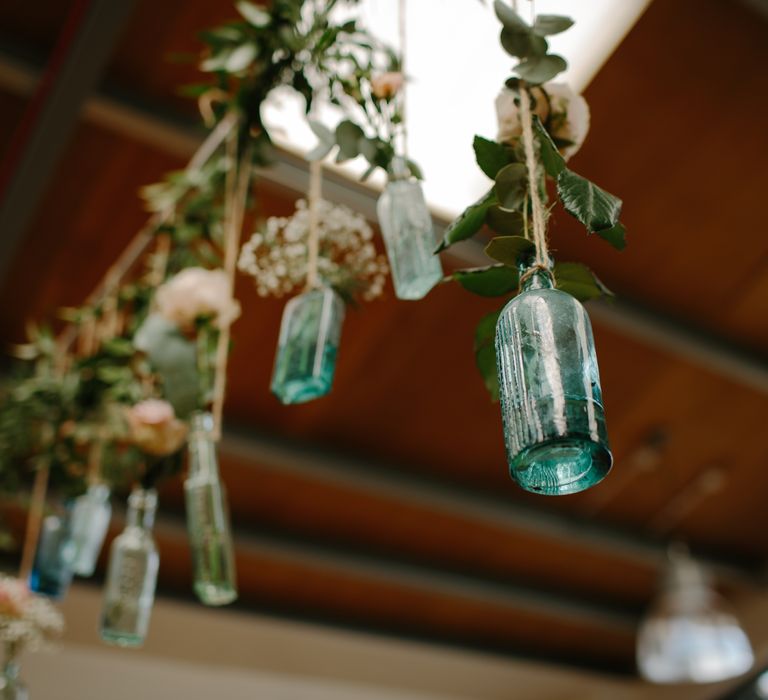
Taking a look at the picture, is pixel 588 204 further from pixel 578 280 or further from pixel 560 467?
pixel 560 467

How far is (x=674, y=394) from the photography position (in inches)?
203

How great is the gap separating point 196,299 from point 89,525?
0.82 meters

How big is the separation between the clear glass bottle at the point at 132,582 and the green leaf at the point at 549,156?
1.28 meters

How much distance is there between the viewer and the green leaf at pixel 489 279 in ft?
3.66

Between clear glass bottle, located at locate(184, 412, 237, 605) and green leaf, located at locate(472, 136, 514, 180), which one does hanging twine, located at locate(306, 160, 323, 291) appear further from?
green leaf, located at locate(472, 136, 514, 180)

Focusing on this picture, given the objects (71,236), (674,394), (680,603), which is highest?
(674,394)

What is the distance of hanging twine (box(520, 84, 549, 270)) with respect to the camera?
97 centimetres

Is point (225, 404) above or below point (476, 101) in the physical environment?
below

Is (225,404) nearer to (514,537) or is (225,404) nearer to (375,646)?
(514,537)

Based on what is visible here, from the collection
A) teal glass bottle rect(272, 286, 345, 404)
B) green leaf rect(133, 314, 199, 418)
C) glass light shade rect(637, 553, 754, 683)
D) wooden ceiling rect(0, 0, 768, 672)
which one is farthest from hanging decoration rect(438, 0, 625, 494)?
glass light shade rect(637, 553, 754, 683)

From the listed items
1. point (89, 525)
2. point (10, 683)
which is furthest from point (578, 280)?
point (89, 525)

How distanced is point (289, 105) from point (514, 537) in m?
3.77

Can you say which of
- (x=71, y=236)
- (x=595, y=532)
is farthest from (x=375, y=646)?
(x=71, y=236)

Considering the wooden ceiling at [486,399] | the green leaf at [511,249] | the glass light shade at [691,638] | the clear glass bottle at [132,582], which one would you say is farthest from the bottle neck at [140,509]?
the glass light shade at [691,638]
